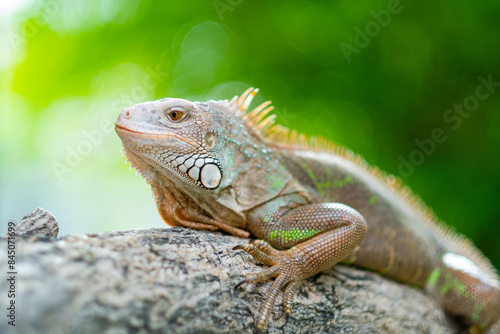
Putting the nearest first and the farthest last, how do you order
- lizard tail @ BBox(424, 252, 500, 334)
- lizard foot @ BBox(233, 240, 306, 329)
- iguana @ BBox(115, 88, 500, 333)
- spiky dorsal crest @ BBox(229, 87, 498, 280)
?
lizard foot @ BBox(233, 240, 306, 329)
iguana @ BBox(115, 88, 500, 333)
spiky dorsal crest @ BBox(229, 87, 498, 280)
lizard tail @ BBox(424, 252, 500, 334)

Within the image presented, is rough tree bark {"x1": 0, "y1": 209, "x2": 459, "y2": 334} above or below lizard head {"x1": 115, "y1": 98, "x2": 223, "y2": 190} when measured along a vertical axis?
below

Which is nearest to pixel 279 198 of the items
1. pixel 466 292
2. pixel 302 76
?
pixel 466 292

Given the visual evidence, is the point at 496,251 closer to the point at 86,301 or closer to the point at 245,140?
the point at 245,140

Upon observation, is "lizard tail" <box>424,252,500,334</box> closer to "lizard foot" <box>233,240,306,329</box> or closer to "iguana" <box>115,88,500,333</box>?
"iguana" <box>115,88,500,333</box>

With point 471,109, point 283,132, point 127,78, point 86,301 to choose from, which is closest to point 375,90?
point 471,109

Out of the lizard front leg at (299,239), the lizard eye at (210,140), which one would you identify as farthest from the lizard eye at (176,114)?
the lizard front leg at (299,239)

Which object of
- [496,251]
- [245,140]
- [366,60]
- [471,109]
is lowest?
[496,251]

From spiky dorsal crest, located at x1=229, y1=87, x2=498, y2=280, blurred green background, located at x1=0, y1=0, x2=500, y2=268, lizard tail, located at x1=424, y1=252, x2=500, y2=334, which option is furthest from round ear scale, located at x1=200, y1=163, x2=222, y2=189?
blurred green background, located at x1=0, y1=0, x2=500, y2=268
